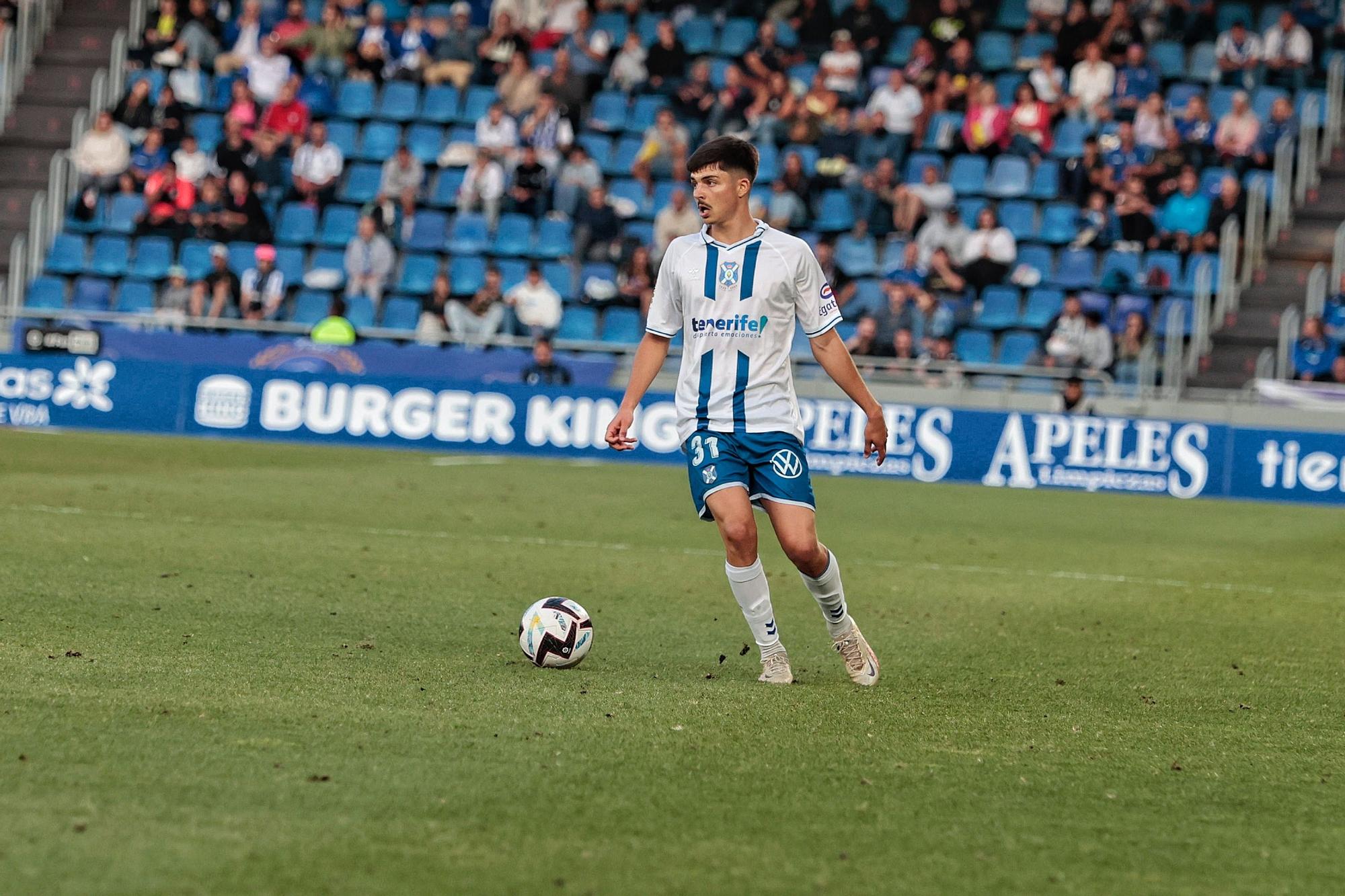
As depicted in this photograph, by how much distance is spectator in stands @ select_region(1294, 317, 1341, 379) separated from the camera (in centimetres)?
2053

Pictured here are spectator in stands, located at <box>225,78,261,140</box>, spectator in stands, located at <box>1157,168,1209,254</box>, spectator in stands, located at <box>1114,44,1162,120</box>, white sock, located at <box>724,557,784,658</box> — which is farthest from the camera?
spectator in stands, located at <box>225,78,261,140</box>

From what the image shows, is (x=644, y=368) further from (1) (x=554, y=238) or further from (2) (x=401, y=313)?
(1) (x=554, y=238)

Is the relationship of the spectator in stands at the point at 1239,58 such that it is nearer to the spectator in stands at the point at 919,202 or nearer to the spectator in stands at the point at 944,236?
the spectator in stands at the point at 919,202

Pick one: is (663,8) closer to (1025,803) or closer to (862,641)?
(862,641)

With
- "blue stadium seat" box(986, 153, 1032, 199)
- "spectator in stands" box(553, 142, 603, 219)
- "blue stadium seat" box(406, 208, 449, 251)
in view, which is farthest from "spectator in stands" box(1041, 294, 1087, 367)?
"blue stadium seat" box(406, 208, 449, 251)

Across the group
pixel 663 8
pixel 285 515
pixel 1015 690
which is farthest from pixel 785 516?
pixel 663 8

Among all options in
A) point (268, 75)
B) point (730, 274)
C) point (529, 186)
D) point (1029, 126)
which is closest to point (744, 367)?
point (730, 274)

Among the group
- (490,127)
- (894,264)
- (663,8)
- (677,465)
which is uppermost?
(663,8)

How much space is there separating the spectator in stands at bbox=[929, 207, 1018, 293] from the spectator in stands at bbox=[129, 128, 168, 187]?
1101cm

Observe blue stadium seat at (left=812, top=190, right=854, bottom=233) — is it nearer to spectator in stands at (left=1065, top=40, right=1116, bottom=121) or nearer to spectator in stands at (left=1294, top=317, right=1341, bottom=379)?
spectator in stands at (left=1065, top=40, right=1116, bottom=121)

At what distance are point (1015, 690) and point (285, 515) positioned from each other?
6951 millimetres

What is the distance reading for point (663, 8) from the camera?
90.1 ft

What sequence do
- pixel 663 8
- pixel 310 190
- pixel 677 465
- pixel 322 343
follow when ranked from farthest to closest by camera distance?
pixel 663 8, pixel 310 190, pixel 322 343, pixel 677 465

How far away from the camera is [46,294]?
24.2 meters
